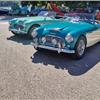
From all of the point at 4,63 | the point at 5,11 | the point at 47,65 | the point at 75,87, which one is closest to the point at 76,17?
the point at 47,65

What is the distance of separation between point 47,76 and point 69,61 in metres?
1.28

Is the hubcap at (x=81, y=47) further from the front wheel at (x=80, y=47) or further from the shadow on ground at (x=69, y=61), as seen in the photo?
the shadow on ground at (x=69, y=61)

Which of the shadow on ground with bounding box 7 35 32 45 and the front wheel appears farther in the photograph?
the shadow on ground with bounding box 7 35 32 45

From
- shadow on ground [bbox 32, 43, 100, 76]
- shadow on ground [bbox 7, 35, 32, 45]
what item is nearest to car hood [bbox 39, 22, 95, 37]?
shadow on ground [bbox 32, 43, 100, 76]

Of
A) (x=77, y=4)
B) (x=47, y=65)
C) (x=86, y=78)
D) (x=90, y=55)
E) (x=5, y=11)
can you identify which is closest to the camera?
(x=86, y=78)

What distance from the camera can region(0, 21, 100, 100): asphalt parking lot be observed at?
144 inches

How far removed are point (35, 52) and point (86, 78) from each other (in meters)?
2.38

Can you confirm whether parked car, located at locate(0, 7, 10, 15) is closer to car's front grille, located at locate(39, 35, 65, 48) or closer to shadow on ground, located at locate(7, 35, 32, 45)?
shadow on ground, located at locate(7, 35, 32, 45)

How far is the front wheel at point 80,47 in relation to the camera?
5.56 meters

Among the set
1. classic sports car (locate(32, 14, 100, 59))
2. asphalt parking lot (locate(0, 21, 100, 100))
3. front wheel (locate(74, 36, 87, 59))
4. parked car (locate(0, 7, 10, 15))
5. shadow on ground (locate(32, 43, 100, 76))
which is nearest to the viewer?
asphalt parking lot (locate(0, 21, 100, 100))

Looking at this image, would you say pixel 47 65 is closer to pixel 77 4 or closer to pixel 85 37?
pixel 85 37

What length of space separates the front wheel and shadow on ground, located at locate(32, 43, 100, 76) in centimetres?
15

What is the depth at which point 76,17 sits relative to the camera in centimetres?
753

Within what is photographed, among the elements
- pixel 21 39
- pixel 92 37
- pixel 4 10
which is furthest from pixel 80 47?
pixel 4 10
